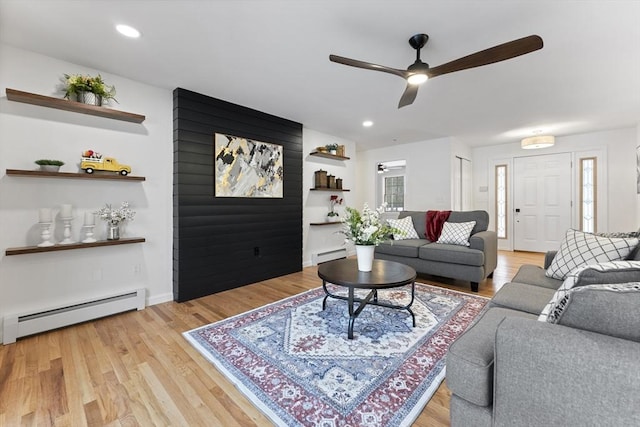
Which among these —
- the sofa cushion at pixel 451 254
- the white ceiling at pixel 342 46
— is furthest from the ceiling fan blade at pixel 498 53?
the sofa cushion at pixel 451 254

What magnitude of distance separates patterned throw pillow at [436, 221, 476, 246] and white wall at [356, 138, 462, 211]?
182 cm

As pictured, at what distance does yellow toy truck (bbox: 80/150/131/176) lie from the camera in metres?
2.61

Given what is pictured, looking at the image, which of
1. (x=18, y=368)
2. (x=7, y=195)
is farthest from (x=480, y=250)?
(x=7, y=195)

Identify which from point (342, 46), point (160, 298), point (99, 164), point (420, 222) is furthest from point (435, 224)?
point (99, 164)

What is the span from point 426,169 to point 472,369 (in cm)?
541

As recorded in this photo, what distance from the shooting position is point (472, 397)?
3.48 ft

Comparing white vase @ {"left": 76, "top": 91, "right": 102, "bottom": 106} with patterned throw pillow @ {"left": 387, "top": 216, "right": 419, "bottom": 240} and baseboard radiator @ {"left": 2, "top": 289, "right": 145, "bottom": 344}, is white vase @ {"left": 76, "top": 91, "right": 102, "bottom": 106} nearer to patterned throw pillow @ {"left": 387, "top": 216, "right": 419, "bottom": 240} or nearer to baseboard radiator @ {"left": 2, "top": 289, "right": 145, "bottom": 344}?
baseboard radiator @ {"left": 2, "top": 289, "right": 145, "bottom": 344}

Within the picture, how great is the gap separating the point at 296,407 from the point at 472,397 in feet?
3.07

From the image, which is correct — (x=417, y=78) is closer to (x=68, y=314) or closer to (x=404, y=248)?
(x=404, y=248)

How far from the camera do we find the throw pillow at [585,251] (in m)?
1.96

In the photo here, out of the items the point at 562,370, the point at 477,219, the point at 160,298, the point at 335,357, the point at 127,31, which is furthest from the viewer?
the point at 477,219

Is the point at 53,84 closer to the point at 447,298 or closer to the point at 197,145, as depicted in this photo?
the point at 197,145

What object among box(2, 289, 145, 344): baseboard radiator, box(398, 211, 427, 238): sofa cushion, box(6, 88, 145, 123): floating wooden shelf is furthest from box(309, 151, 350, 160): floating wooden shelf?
box(2, 289, 145, 344): baseboard radiator

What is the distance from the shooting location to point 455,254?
3.54 metres
